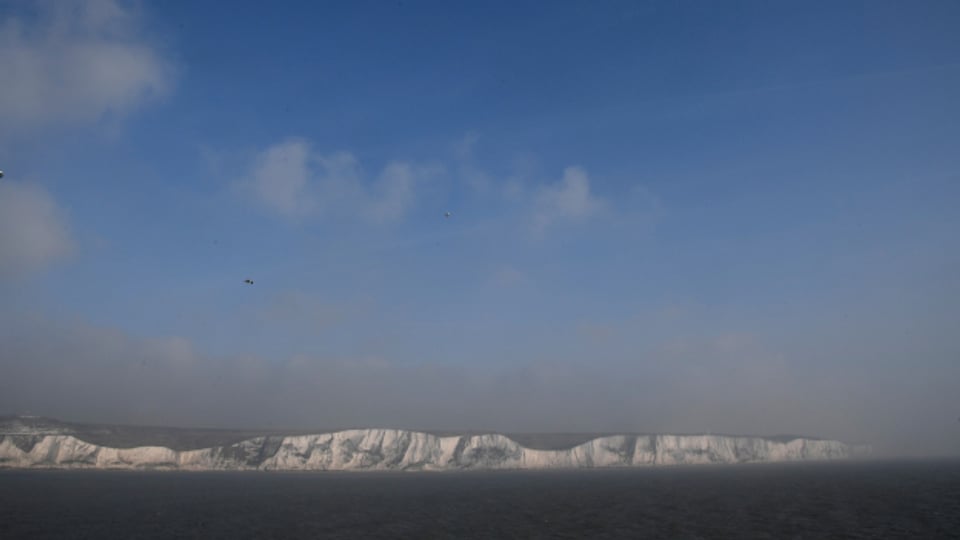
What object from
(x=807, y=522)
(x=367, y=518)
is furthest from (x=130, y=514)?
(x=807, y=522)

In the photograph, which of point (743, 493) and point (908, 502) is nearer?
point (908, 502)

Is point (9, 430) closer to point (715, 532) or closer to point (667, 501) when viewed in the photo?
point (667, 501)

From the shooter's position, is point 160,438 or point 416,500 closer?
point 416,500

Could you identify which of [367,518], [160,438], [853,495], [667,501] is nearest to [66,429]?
[160,438]

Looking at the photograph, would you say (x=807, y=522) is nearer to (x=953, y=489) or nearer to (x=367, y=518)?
(x=367, y=518)

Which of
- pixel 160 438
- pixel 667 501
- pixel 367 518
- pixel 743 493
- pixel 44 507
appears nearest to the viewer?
pixel 367 518

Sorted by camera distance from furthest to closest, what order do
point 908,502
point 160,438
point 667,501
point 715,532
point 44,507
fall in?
point 160,438 < point 667,501 < point 908,502 < point 44,507 < point 715,532

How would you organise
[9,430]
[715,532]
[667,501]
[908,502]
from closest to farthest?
[715,532]
[908,502]
[667,501]
[9,430]

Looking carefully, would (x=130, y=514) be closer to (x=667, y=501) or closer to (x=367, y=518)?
(x=367, y=518)

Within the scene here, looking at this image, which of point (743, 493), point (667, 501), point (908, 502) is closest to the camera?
point (908, 502)
